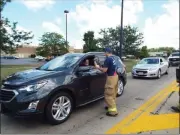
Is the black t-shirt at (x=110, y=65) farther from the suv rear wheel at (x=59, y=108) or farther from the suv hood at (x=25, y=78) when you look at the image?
the suv hood at (x=25, y=78)

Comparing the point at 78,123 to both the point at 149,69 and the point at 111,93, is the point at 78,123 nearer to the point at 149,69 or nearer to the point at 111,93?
the point at 111,93

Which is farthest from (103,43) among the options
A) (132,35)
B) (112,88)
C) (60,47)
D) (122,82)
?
(112,88)

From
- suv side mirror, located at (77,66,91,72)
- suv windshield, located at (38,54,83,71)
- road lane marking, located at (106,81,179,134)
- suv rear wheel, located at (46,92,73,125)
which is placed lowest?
road lane marking, located at (106,81,179,134)

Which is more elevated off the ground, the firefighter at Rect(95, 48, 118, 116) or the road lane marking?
the firefighter at Rect(95, 48, 118, 116)

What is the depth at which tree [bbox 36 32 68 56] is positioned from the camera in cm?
3344

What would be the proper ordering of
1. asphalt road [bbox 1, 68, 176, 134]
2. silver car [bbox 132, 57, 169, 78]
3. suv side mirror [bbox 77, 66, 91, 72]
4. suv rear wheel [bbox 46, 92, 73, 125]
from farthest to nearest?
silver car [bbox 132, 57, 169, 78] < suv side mirror [bbox 77, 66, 91, 72] < suv rear wheel [bbox 46, 92, 73, 125] < asphalt road [bbox 1, 68, 176, 134]

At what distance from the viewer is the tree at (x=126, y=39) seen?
37.7 m

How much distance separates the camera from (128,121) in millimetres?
5031

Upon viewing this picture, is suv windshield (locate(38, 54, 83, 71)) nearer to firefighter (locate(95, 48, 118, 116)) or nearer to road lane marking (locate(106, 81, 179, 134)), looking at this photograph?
firefighter (locate(95, 48, 118, 116))

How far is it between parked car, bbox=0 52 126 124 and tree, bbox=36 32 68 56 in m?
26.8

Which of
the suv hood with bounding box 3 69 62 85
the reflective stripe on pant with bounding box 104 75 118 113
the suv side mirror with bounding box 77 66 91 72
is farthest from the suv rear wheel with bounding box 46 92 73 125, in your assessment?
the reflective stripe on pant with bounding box 104 75 118 113

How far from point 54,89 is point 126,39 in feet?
113

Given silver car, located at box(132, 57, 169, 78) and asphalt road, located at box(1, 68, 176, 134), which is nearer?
asphalt road, located at box(1, 68, 176, 134)

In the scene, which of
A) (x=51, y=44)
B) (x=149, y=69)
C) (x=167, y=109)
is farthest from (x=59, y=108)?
(x=51, y=44)
